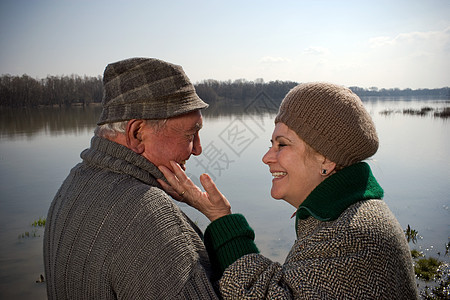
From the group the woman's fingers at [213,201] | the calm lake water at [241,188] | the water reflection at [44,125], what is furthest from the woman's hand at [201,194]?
the water reflection at [44,125]

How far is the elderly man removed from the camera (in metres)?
1.63

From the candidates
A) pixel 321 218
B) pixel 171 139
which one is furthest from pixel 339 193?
pixel 171 139

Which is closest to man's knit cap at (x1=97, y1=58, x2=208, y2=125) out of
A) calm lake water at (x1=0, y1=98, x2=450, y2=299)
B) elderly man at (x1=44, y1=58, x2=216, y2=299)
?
elderly man at (x1=44, y1=58, x2=216, y2=299)

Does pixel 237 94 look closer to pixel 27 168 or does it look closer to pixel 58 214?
pixel 27 168

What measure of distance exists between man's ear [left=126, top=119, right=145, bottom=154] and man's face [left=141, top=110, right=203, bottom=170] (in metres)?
0.02

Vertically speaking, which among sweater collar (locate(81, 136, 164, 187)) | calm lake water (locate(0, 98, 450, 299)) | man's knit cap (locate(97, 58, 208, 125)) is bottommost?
calm lake water (locate(0, 98, 450, 299))

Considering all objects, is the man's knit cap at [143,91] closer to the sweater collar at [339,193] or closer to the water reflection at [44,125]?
the sweater collar at [339,193]

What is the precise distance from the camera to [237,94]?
173ft

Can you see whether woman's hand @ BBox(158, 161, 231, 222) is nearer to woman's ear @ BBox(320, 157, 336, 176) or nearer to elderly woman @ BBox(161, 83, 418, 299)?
elderly woman @ BBox(161, 83, 418, 299)

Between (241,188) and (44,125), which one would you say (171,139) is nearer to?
(241,188)

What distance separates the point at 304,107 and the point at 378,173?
1300cm

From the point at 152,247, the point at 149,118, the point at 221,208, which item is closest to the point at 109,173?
the point at 149,118

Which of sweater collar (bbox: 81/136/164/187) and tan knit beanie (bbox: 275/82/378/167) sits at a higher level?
tan knit beanie (bbox: 275/82/378/167)

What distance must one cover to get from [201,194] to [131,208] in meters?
0.54
